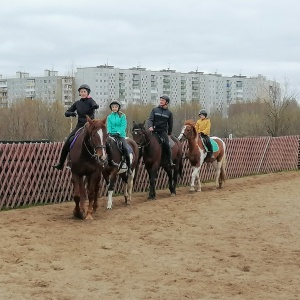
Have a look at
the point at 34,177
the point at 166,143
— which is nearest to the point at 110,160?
the point at 34,177

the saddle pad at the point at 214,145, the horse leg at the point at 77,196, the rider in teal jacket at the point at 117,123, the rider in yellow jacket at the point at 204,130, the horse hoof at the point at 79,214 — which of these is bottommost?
the horse hoof at the point at 79,214

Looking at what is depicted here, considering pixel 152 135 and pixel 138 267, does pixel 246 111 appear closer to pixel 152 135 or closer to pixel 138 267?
pixel 152 135

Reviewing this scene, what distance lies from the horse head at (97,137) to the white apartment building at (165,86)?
249ft

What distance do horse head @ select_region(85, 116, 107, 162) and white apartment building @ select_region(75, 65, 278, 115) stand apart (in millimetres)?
75797

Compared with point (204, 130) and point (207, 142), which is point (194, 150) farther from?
point (204, 130)

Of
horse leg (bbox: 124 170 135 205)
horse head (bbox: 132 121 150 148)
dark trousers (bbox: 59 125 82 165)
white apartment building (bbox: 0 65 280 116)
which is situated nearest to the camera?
dark trousers (bbox: 59 125 82 165)

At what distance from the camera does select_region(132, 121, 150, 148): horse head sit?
1361 centimetres

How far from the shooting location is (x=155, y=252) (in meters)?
8.00

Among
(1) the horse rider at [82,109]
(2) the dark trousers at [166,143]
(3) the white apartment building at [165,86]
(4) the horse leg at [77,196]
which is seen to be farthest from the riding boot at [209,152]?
(3) the white apartment building at [165,86]

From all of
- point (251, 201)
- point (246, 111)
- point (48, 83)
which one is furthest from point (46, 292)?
point (48, 83)

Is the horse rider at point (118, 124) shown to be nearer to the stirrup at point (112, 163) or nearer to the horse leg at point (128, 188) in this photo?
the stirrup at point (112, 163)

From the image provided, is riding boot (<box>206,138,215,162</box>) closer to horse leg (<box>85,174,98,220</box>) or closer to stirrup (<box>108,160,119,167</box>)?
stirrup (<box>108,160,119,167</box>)

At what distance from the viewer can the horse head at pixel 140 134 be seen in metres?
13.6

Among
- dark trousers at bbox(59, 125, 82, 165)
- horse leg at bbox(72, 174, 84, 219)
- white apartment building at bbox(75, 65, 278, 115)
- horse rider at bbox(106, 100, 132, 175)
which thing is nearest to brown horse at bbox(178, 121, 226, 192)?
horse rider at bbox(106, 100, 132, 175)
